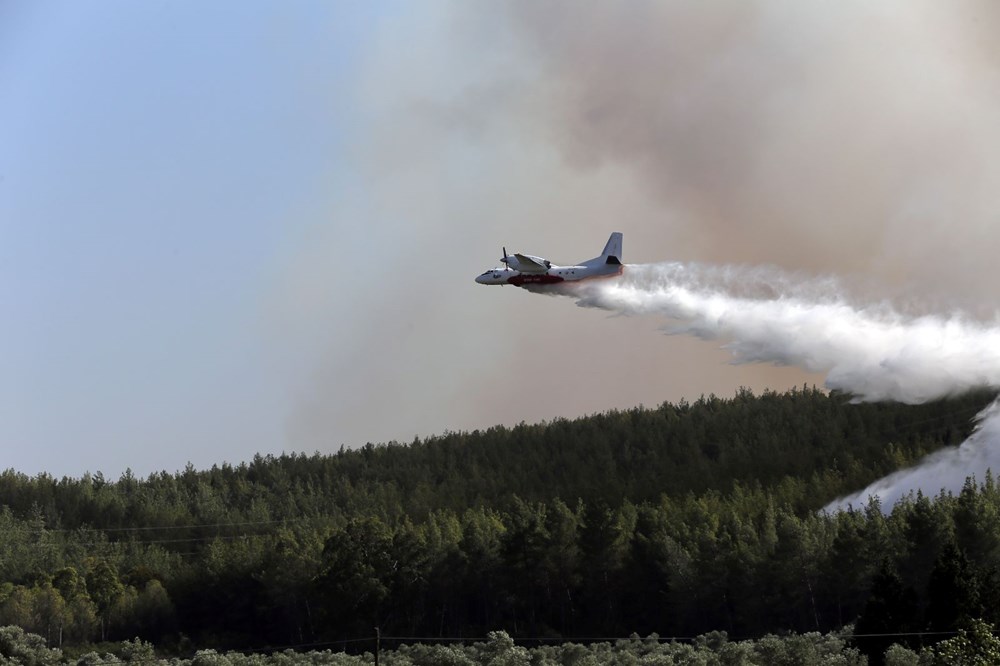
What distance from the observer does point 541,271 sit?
96.8 meters

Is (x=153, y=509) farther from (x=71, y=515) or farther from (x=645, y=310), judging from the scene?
(x=645, y=310)

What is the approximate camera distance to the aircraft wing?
315 ft

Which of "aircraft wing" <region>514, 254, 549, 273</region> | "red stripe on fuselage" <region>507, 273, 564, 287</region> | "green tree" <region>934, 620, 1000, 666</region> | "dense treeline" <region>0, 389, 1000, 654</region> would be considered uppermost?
"aircraft wing" <region>514, 254, 549, 273</region>

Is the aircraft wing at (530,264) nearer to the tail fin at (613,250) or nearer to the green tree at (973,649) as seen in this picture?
the tail fin at (613,250)

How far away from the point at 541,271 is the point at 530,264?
80cm

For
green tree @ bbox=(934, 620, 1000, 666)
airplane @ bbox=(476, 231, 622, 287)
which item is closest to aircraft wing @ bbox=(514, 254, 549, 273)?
airplane @ bbox=(476, 231, 622, 287)

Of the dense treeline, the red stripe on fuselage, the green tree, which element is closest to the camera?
the green tree

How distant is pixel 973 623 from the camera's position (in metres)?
62.2

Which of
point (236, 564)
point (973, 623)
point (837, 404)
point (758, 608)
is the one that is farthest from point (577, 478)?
point (973, 623)

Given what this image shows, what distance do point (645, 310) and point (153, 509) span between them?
106 meters

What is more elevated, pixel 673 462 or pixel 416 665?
pixel 673 462

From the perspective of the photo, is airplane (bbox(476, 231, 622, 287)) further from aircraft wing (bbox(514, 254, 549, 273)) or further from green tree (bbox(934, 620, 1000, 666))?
green tree (bbox(934, 620, 1000, 666))

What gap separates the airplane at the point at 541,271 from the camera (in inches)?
3804

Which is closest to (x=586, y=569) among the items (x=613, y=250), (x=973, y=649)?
(x=613, y=250)
